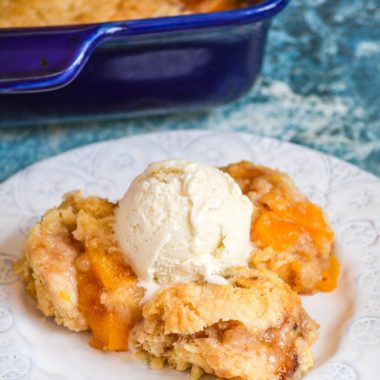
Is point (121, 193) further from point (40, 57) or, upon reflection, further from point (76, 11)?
point (76, 11)

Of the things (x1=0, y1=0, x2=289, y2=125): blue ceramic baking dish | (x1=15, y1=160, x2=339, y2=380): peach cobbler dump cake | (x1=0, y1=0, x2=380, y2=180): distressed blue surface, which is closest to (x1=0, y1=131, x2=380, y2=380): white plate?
(x1=15, y1=160, x2=339, y2=380): peach cobbler dump cake

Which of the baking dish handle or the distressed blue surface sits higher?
the baking dish handle

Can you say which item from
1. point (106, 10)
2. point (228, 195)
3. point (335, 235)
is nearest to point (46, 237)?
point (228, 195)

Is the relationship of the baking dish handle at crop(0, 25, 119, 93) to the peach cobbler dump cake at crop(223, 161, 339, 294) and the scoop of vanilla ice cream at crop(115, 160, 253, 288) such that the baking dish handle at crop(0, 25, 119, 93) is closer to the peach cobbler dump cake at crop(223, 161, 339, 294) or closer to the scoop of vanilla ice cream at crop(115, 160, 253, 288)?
the scoop of vanilla ice cream at crop(115, 160, 253, 288)

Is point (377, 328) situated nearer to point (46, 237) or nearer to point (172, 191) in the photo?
point (172, 191)

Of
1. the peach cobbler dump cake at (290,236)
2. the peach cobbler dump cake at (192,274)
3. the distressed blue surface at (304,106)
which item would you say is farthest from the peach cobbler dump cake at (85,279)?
the distressed blue surface at (304,106)

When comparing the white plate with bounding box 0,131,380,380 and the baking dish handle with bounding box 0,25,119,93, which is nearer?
the white plate with bounding box 0,131,380,380

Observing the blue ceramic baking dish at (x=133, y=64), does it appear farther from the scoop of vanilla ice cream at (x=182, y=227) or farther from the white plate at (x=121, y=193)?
the scoop of vanilla ice cream at (x=182, y=227)
